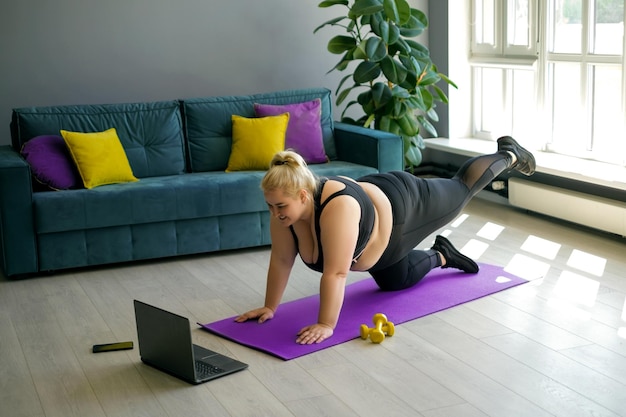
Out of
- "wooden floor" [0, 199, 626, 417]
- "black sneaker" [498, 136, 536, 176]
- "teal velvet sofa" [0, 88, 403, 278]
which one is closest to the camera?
"wooden floor" [0, 199, 626, 417]

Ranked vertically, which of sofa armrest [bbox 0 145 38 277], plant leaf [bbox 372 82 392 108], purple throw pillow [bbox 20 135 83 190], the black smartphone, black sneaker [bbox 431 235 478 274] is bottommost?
the black smartphone

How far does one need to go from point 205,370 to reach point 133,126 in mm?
2523

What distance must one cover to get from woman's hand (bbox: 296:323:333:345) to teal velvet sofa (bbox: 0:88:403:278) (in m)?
1.58

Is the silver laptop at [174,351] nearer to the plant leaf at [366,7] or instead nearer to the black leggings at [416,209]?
the black leggings at [416,209]

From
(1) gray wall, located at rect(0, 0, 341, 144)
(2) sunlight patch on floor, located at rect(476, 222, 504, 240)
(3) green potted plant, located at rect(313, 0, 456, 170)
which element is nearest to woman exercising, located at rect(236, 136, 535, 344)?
(2) sunlight patch on floor, located at rect(476, 222, 504, 240)

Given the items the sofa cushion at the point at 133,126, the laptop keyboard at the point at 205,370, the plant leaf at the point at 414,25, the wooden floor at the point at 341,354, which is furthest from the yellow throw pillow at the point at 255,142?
the laptop keyboard at the point at 205,370

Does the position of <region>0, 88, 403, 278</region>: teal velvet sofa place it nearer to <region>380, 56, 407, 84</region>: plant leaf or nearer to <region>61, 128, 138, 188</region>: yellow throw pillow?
<region>61, 128, 138, 188</region>: yellow throw pillow

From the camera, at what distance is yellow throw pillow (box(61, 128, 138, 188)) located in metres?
4.90

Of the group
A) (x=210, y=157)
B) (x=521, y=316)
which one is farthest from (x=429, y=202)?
(x=210, y=157)

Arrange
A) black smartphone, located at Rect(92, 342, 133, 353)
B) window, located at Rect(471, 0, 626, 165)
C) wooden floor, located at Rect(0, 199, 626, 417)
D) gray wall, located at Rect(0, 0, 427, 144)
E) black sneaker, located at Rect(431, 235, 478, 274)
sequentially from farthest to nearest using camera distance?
gray wall, located at Rect(0, 0, 427, 144), window, located at Rect(471, 0, 626, 165), black sneaker, located at Rect(431, 235, 478, 274), black smartphone, located at Rect(92, 342, 133, 353), wooden floor, located at Rect(0, 199, 626, 417)

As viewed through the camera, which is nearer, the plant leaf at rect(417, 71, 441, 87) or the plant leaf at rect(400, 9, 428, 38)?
the plant leaf at rect(400, 9, 428, 38)

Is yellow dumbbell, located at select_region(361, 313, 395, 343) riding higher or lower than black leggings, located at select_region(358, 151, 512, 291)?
lower

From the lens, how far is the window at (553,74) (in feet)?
17.4

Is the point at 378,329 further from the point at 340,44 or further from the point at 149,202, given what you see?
the point at 340,44
